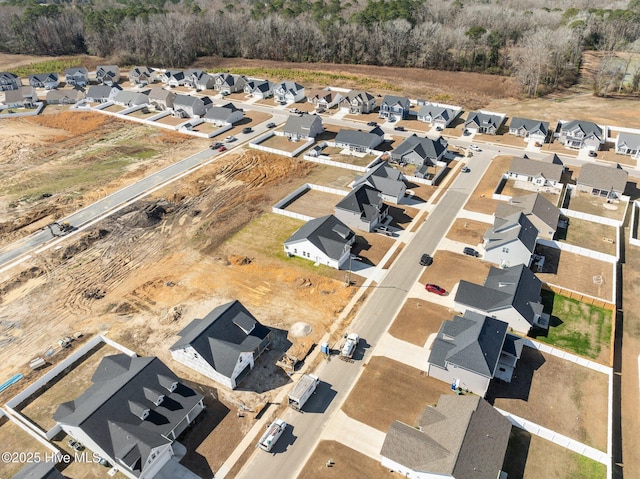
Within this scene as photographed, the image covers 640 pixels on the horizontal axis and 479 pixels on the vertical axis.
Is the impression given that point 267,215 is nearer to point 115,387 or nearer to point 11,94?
point 115,387

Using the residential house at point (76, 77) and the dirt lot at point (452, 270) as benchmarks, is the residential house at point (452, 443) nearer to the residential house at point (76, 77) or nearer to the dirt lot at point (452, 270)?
the dirt lot at point (452, 270)

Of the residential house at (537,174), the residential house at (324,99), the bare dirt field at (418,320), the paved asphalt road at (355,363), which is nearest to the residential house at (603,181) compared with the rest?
the residential house at (537,174)

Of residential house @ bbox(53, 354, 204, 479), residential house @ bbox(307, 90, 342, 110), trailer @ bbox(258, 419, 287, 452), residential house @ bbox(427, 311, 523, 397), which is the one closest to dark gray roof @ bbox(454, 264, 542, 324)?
residential house @ bbox(427, 311, 523, 397)

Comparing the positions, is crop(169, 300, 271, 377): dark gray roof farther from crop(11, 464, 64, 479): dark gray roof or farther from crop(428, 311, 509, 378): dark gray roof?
crop(428, 311, 509, 378): dark gray roof

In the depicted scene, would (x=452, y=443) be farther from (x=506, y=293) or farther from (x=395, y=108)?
(x=395, y=108)

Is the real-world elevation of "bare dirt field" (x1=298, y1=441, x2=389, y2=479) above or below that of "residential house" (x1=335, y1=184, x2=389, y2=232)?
below

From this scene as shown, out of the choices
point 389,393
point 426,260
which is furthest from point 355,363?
point 426,260
